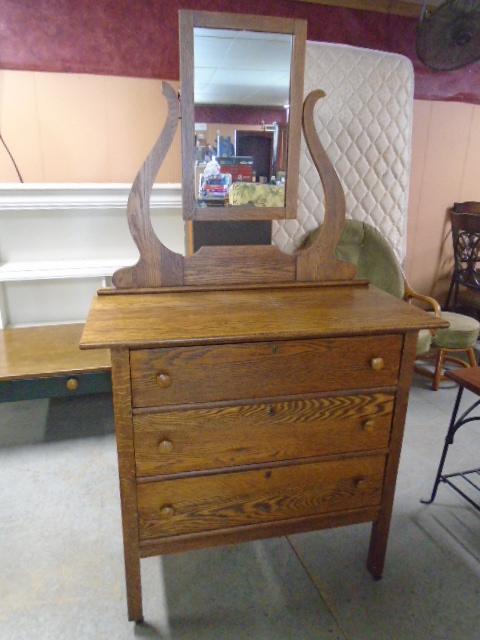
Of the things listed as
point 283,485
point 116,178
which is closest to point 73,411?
point 116,178

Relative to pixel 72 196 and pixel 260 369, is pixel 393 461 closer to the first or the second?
pixel 260 369

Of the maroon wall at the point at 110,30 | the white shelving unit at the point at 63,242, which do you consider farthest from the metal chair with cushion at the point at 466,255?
the white shelving unit at the point at 63,242

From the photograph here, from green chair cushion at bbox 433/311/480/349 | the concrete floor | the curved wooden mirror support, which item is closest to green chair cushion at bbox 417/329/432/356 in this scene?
green chair cushion at bbox 433/311/480/349

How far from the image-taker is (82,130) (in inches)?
104

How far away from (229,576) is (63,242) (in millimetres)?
1929

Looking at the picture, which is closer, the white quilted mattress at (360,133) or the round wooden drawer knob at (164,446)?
the round wooden drawer knob at (164,446)

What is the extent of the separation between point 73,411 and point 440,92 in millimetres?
3397

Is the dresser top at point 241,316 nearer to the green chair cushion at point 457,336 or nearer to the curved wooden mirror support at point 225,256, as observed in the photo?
the curved wooden mirror support at point 225,256

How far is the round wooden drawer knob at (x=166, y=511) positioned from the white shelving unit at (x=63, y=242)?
1.49 meters

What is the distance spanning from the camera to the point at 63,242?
256cm

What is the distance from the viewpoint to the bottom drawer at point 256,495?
4.20ft

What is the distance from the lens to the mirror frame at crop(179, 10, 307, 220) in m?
1.34

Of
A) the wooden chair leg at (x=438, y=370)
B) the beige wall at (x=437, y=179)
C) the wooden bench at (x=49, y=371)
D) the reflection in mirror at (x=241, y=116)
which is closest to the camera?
the reflection in mirror at (x=241, y=116)

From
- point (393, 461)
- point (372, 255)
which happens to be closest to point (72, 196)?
point (372, 255)
